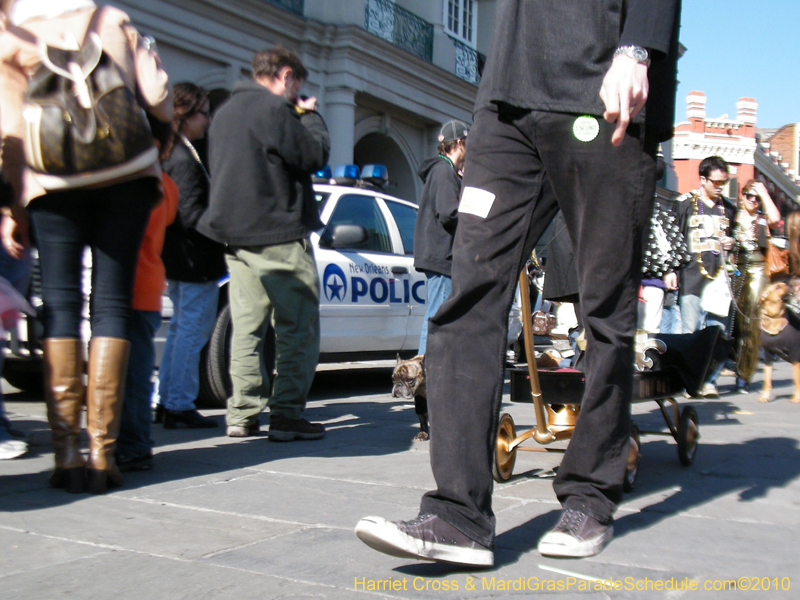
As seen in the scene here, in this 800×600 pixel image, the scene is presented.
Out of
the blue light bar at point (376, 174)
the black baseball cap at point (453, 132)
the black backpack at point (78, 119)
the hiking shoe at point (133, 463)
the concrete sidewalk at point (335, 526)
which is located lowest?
the concrete sidewalk at point (335, 526)

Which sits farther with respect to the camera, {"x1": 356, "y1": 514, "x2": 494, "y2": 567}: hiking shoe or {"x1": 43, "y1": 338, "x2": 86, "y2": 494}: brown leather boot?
{"x1": 43, "y1": 338, "x2": 86, "y2": 494}: brown leather boot

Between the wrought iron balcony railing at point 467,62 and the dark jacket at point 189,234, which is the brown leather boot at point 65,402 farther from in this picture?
the wrought iron balcony railing at point 467,62

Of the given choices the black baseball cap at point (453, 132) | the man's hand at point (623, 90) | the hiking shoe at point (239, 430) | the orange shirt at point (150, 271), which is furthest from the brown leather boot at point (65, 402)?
the black baseball cap at point (453, 132)

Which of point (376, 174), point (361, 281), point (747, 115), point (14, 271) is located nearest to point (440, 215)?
point (361, 281)

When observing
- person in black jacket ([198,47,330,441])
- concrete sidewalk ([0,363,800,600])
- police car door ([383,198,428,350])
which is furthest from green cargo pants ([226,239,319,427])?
police car door ([383,198,428,350])

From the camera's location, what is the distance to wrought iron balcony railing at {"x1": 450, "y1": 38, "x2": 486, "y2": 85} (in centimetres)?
2064

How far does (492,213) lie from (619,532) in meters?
1.04

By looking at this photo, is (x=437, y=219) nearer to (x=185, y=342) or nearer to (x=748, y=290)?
(x=185, y=342)

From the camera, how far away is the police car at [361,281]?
6.15 metres

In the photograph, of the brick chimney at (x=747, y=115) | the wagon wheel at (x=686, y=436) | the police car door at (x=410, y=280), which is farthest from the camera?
the brick chimney at (x=747, y=115)

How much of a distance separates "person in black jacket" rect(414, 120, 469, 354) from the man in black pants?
2807 millimetres

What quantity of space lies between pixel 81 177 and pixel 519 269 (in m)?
1.59

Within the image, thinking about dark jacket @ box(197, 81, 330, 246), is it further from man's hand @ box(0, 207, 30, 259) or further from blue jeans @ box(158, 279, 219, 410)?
man's hand @ box(0, 207, 30, 259)

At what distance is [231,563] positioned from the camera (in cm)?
239
